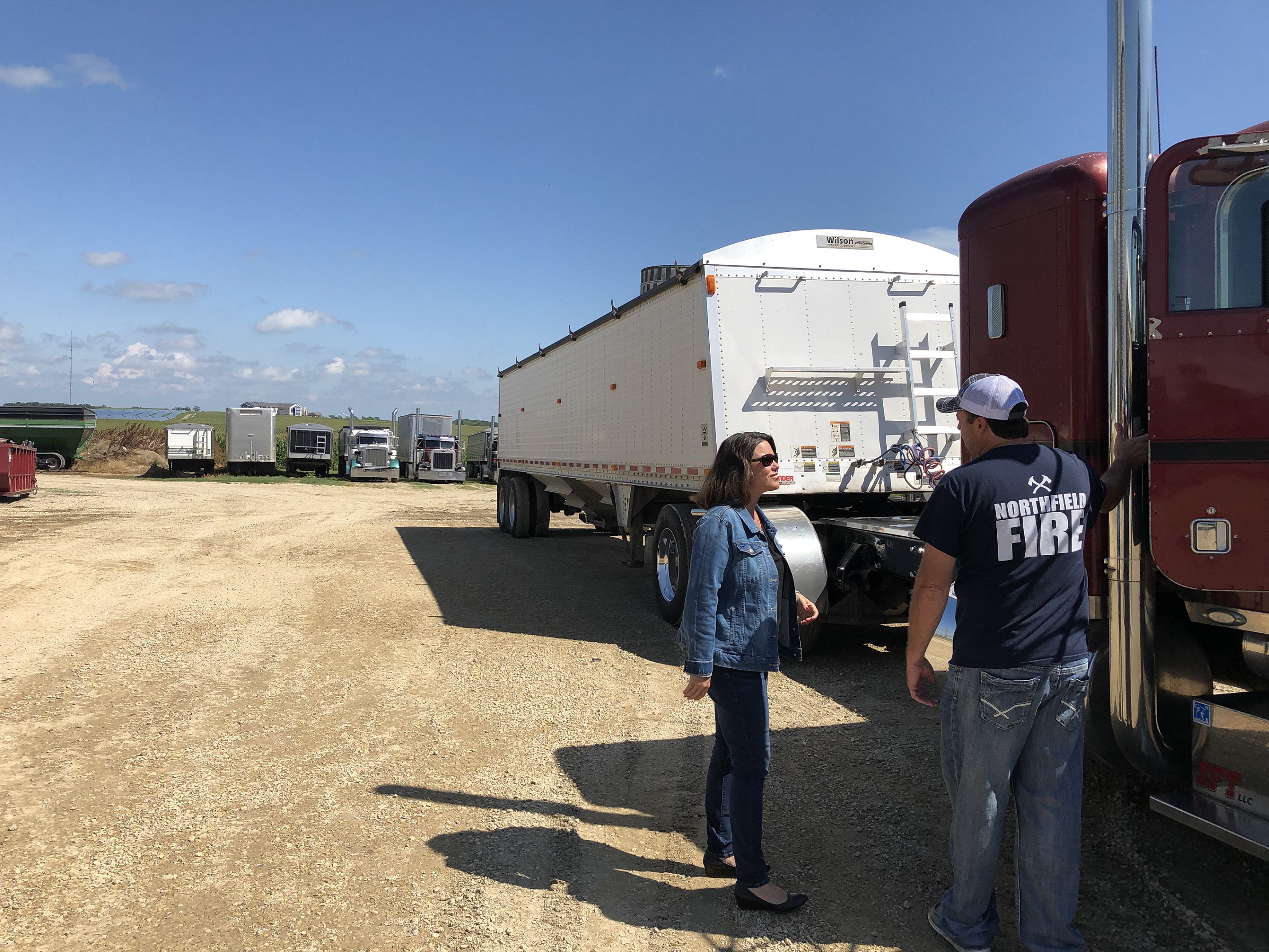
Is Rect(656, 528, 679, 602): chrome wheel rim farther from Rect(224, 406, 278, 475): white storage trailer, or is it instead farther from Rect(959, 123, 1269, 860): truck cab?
Rect(224, 406, 278, 475): white storage trailer

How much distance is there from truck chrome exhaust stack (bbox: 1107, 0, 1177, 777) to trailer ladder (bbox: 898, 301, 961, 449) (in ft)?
13.9

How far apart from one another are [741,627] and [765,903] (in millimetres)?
1067

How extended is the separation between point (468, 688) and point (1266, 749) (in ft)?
16.2

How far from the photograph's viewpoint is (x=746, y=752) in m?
3.35

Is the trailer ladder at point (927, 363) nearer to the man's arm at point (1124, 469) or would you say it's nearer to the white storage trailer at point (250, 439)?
the man's arm at point (1124, 469)

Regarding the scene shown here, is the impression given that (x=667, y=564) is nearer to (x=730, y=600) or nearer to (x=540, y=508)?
(x=730, y=600)

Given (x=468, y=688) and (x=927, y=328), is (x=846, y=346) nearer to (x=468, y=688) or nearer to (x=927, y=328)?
(x=927, y=328)

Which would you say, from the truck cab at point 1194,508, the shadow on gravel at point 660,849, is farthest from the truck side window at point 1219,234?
the shadow on gravel at point 660,849

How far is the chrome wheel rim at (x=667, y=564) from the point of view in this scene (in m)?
8.45

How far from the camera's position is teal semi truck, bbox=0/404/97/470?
1374 inches

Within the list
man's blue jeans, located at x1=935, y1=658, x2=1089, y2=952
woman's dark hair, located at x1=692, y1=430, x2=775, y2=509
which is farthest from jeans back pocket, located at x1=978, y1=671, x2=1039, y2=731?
woman's dark hair, located at x1=692, y1=430, x2=775, y2=509

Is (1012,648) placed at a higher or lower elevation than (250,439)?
lower

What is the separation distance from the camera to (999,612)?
9.43 feet

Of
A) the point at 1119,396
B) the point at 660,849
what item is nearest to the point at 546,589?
the point at 660,849
